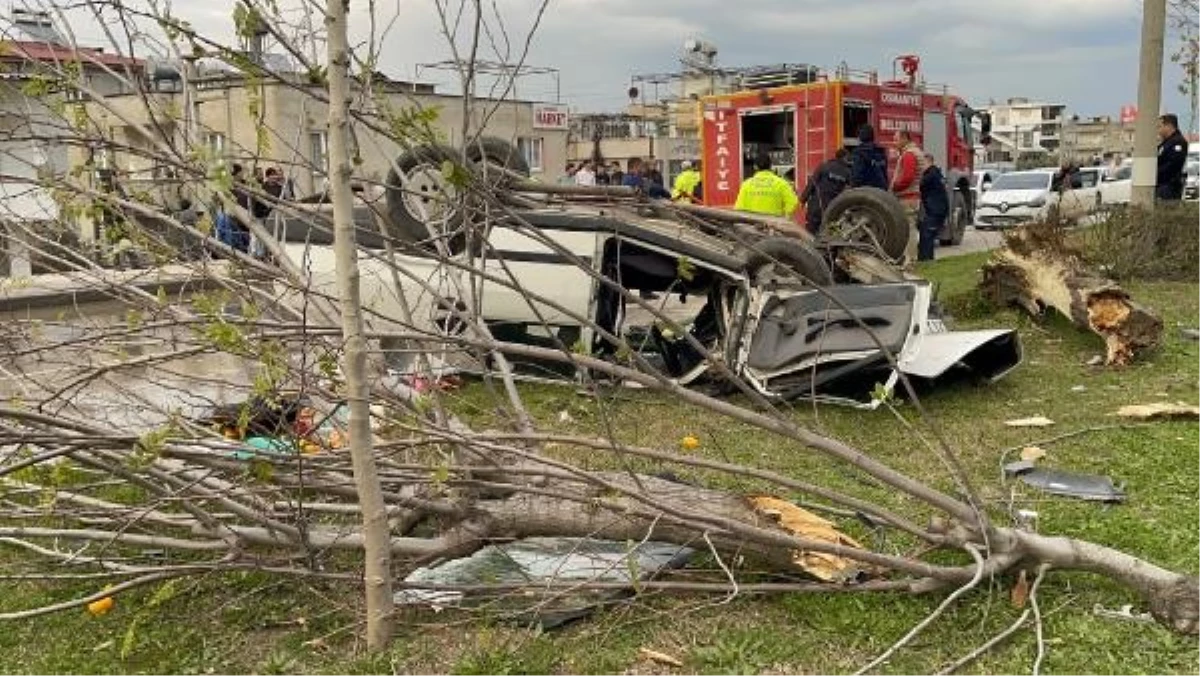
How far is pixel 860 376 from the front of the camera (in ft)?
19.5

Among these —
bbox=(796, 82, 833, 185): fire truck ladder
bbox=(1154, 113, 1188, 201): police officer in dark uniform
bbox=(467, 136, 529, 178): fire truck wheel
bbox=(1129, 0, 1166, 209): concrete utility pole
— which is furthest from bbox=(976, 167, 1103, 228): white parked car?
bbox=(467, 136, 529, 178): fire truck wheel

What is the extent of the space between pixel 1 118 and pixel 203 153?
155 centimetres

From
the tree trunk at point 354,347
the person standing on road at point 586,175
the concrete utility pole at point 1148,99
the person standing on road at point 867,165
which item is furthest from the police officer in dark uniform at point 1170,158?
the tree trunk at point 354,347

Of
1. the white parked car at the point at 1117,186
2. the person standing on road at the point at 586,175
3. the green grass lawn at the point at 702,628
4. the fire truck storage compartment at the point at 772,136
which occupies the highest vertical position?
the fire truck storage compartment at the point at 772,136

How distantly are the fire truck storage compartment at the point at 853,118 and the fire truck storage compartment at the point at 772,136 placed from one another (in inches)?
28.9

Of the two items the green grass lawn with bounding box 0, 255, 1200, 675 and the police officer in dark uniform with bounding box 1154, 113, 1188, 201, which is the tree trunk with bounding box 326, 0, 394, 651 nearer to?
the green grass lawn with bounding box 0, 255, 1200, 675

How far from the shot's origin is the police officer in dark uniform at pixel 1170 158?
1248cm

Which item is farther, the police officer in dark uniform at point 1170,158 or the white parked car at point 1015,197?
the white parked car at point 1015,197

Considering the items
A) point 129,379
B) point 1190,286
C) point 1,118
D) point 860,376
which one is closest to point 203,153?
point 1,118

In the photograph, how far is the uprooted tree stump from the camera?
6695 mm

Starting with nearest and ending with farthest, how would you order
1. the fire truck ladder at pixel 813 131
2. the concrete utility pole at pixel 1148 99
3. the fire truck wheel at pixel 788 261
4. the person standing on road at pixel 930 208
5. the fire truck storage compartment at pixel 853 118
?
the fire truck wheel at pixel 788 261, the concrete utility pole at pixel 1148 99, the person standing on road at pixel 930 208, the fire truck ladder at pixel 813 131, the fire truck storage compartment at pixel 853 118

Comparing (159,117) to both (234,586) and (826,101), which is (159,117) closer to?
(234,586)

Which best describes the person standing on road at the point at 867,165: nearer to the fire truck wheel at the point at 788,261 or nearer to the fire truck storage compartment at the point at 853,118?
the fire truck storage compartment at the point at 853,118

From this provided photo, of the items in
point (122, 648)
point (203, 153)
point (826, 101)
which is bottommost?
point (122, 648)
